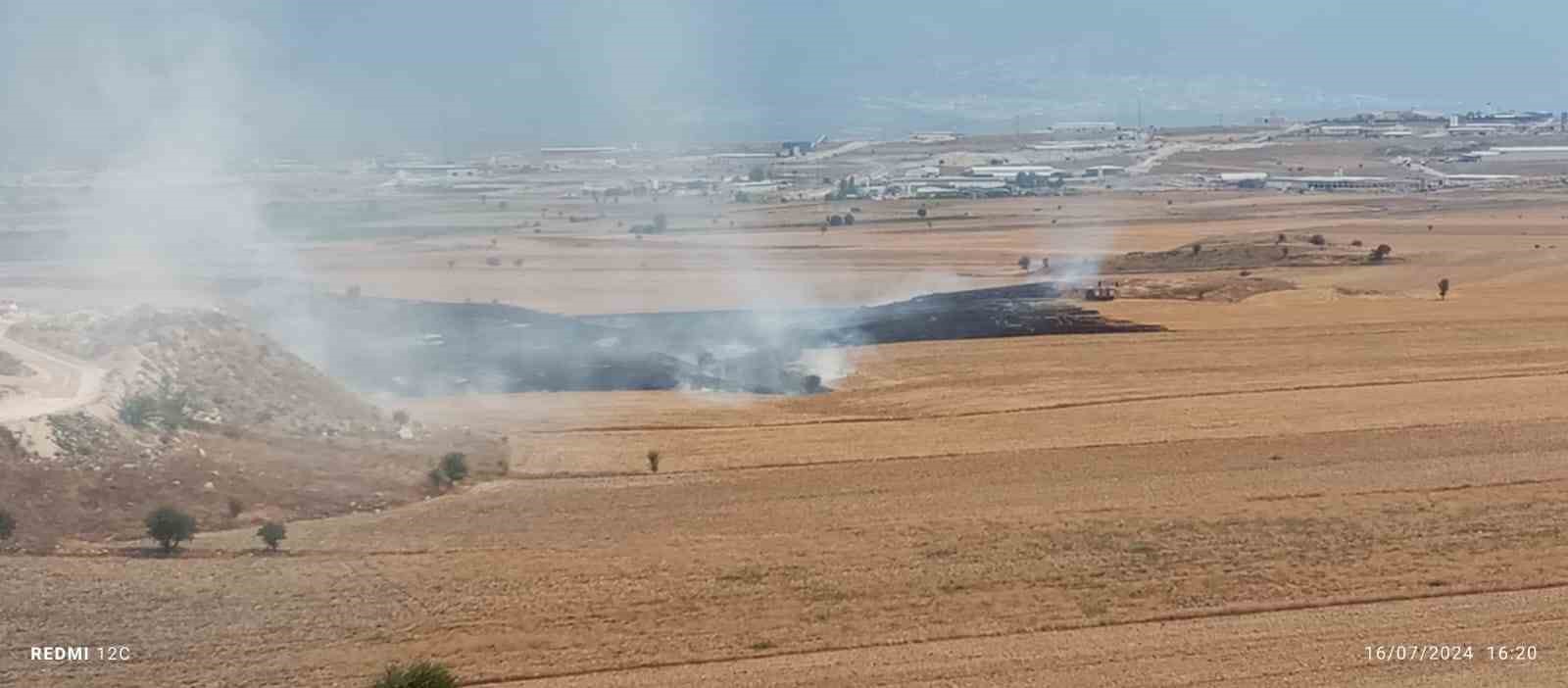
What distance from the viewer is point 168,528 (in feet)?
75.7

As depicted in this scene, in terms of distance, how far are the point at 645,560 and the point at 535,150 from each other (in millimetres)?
176729

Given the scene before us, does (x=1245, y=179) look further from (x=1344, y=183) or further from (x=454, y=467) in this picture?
(x=454, y=467)

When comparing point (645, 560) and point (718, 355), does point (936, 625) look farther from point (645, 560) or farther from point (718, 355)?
point (718, 355)

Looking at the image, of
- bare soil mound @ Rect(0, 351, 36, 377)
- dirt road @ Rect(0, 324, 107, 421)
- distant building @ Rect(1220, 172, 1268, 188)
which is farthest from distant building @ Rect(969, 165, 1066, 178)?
bare soil mound @ Rect(0, 351, 36, 377)

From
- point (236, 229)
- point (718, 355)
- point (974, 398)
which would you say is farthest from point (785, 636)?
point (236, 229)

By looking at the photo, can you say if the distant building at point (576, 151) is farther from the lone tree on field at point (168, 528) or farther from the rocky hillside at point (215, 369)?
the lone tree on field at point (168, 528)

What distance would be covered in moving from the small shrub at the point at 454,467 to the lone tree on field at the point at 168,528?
20.5 ft

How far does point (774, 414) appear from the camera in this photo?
36781mm

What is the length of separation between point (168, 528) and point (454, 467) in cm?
683

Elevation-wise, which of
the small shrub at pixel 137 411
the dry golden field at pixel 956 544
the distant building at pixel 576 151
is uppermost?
the distant building at pixel 576 151

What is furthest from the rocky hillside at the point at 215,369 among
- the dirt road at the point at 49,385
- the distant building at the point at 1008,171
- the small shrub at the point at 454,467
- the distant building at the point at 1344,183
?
the distant building at the point at 1008,171

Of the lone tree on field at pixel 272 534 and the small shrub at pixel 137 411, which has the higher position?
the small shrub at pixel 137 411

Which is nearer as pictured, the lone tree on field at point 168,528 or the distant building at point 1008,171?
the lone tree on field at point 168,528

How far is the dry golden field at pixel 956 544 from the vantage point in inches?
749
